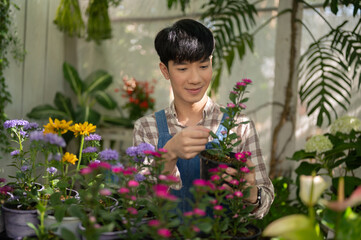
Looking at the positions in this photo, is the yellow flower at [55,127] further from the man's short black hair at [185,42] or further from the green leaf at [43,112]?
the green leaf at [43,112]

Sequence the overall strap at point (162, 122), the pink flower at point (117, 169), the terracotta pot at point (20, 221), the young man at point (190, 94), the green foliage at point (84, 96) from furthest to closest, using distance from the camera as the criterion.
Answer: the green foliage at point (84, 96) < the overall strap at point (162, 122) < the young man at point (190, 94) < the terracotta pot at point (20, 221) < the pink flower at point (117, 169)

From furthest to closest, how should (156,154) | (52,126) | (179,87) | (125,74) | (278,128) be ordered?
(125,74)
(278,128)
(179,87)
(52,126)
(156,154)

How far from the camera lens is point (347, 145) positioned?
2.21 m

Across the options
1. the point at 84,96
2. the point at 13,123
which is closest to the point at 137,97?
the point at 84,96

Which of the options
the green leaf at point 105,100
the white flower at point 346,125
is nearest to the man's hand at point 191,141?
the white flower at point 346,125

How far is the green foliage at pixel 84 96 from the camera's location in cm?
468

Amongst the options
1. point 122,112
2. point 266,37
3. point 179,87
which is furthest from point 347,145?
point 122,112

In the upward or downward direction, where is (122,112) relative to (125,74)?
downward

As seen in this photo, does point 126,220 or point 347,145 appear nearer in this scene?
point 126,220

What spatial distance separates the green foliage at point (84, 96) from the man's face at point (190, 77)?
11.3ft

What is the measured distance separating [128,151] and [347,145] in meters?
1.67

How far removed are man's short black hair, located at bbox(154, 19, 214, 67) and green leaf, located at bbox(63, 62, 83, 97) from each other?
3811 millimetres

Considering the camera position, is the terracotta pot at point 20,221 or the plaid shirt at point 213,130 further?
the plaid shirt at point 213,130

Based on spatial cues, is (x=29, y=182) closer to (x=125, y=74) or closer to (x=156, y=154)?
(x=156, y=154)
